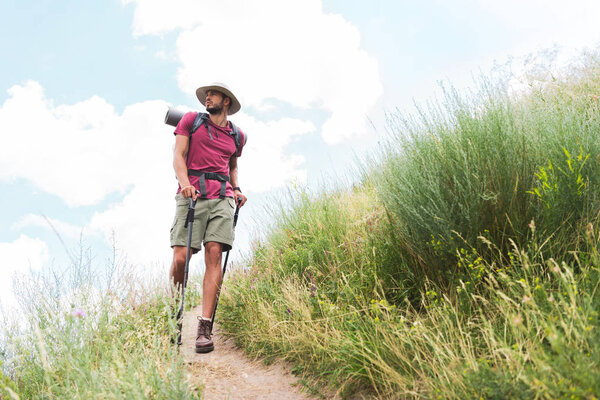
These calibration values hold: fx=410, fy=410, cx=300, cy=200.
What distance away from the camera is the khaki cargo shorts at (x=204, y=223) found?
181 inches

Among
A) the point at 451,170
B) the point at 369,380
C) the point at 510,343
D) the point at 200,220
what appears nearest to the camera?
the point at 510,343

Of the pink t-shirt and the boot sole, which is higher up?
the pink t-shirt

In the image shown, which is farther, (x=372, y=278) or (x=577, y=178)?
(x=372, y=278)

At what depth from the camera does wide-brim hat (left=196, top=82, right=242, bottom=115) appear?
492cm

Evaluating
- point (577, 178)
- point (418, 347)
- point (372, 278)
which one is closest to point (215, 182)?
point (372, 278)

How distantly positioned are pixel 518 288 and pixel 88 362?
3.15 m

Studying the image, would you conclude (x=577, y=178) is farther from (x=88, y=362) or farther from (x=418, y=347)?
(x=88, y=362)

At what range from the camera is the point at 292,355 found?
4.03 metres

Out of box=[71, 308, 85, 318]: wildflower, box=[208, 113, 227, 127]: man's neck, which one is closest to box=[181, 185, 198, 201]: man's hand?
box=[208, 113, 227, 127]: man's neck

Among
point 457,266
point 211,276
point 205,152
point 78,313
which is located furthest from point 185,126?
point 457,266

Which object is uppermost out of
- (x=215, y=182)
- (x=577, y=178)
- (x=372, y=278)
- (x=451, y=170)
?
(x=215, y=182)

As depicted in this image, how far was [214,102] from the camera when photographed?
4906 millimetres

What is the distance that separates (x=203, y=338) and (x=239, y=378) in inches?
29.8

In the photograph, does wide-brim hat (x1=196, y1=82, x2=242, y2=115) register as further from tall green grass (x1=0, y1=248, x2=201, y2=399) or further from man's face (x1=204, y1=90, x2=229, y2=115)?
tall green grass (x1=0, y1=248, x2=201, y2=399)
